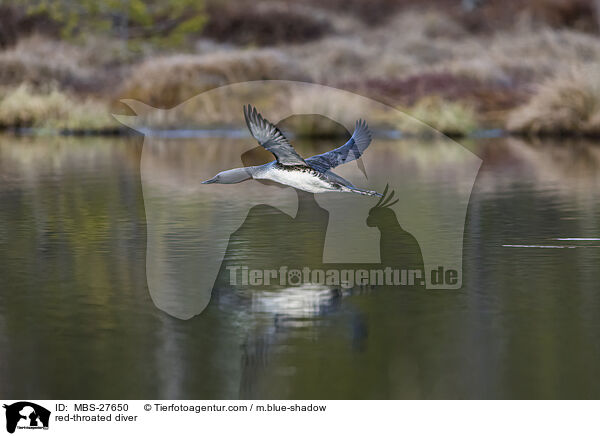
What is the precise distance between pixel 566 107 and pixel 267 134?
19262 millimetres

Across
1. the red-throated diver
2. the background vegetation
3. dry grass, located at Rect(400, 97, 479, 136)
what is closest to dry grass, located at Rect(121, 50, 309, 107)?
the background vegetation

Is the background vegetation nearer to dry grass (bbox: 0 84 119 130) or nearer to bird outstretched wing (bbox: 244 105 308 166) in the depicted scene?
dry grass (bbox: 0 84 119 130)

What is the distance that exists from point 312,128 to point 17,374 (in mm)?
20451

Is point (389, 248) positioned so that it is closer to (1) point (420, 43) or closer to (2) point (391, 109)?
(2) point (391, 109)

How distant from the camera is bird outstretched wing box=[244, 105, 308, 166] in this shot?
23.1 ft

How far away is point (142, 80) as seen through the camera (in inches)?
1227

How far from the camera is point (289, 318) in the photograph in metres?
6.80

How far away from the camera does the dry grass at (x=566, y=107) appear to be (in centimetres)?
2481

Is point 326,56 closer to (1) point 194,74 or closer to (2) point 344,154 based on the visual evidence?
(1) point 194,74

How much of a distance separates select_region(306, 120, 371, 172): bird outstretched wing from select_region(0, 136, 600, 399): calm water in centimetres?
84

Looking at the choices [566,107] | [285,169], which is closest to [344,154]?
[285,169]
